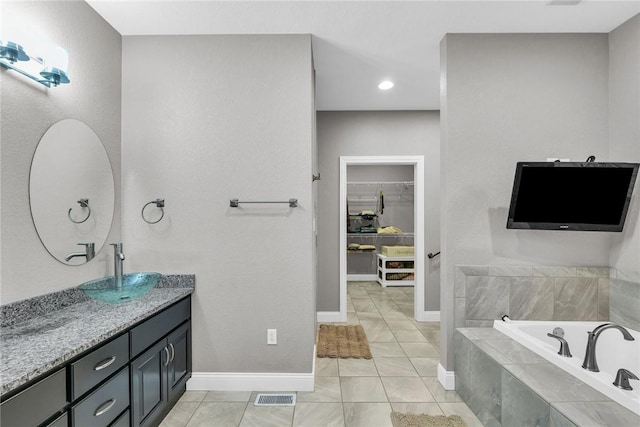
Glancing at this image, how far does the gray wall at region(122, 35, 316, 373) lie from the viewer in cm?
257

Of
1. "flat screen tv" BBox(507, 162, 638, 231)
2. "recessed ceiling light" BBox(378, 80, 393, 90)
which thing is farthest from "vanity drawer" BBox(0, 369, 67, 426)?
"recessed ceiling light" BBox(378, 80, 393, 90)

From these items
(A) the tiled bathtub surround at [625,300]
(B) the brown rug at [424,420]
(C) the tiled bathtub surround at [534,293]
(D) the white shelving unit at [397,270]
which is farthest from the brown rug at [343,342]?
(D) the white shelving unit at [397,270]

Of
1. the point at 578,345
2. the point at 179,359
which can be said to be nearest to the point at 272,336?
the point at 179,359

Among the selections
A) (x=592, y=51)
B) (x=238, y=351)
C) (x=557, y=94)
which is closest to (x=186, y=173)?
(x=238, y=351)

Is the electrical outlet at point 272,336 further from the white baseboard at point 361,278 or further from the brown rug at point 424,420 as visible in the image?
the white baseboard at point 361,278

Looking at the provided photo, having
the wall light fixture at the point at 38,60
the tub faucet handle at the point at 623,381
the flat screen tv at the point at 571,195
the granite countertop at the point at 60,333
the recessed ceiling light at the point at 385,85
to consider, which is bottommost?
the tub faucet handle at the point at 623,381

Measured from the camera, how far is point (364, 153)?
173 inches

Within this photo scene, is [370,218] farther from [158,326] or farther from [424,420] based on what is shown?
[158,326]

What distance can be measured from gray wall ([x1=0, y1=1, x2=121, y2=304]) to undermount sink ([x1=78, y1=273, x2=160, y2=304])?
13 centimetres

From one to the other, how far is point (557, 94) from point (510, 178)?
77 centimetres

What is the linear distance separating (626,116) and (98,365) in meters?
3.74

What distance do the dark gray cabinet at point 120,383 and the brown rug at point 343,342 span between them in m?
1.39

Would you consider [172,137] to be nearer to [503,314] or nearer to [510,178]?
[510,178]

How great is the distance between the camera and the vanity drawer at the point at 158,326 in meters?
1.85
